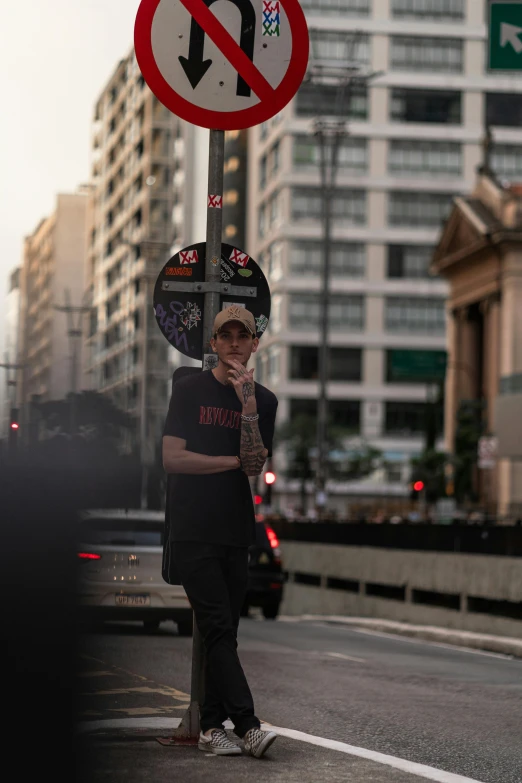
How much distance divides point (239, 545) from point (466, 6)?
90924mm

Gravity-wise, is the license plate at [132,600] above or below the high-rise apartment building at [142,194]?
below

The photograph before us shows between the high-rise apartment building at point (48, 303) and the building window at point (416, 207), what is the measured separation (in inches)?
2776

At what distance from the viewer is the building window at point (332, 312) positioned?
300 feet

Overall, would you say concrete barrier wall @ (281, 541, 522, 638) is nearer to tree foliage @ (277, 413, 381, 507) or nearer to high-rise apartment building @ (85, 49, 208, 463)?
high-rise apartment building @ (85, 49, 208, 463)

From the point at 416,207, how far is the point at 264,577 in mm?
73297

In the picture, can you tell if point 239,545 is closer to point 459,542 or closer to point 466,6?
point 459,542

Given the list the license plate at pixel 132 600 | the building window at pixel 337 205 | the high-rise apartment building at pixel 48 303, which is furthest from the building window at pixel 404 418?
the license plate at pixel 132 600

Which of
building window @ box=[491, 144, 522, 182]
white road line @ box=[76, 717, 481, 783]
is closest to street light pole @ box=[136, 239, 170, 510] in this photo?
building window @ box=[491, 144, 522, 182]

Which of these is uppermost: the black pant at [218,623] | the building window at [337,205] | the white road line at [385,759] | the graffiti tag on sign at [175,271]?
the building window at [337,205]

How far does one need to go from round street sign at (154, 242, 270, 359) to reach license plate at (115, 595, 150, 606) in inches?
351

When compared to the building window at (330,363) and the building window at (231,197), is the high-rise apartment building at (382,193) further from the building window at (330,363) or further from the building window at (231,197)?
the building window at (231,197)

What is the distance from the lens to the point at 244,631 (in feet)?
60.1

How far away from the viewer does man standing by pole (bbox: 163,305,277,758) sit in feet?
21.2

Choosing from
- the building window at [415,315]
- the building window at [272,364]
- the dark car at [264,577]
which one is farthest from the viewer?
the building window at [415,315]
